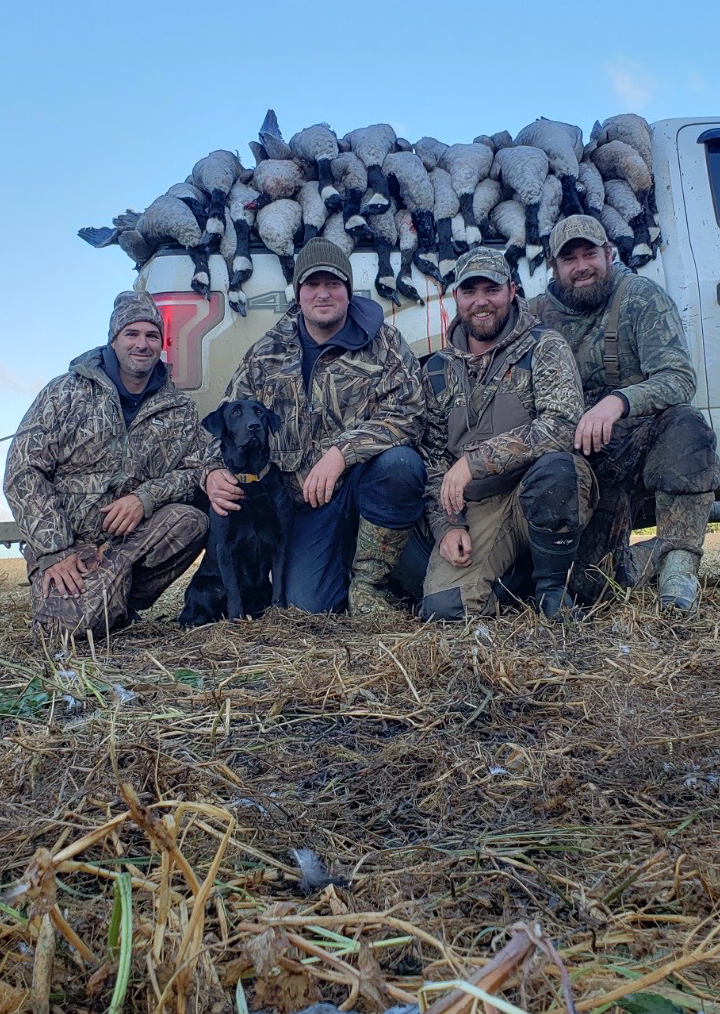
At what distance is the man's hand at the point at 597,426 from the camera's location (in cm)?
417

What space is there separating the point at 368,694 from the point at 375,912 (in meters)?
1.36

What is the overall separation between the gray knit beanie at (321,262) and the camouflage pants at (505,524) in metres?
1.37

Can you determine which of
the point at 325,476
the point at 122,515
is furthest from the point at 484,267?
the point at 122,515

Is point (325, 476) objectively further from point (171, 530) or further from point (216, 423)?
point (171, 530)

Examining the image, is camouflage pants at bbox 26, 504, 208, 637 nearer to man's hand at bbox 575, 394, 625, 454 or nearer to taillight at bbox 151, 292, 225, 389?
taillight at bbox 151, 292, 225, 389

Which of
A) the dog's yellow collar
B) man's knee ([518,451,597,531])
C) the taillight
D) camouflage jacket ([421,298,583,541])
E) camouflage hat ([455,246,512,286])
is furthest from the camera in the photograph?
the taillight

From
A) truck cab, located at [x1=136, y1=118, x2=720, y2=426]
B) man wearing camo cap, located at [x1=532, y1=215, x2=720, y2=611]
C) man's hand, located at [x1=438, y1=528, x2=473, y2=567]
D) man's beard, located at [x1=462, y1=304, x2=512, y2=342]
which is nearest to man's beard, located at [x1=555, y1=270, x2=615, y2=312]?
man wearing camo cap, located at [x1=532, y1=215, x2=720, y2=611]

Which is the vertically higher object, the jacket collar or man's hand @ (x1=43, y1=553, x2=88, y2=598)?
the jacket collar

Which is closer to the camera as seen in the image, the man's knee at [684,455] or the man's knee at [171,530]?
the man's knee at [684,455]

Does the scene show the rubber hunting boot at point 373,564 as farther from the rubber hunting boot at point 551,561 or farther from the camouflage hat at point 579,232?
the camouflage hat at point 579,232

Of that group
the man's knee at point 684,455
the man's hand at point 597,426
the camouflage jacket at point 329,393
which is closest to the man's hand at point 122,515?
the camouflage jacket at point 329,393

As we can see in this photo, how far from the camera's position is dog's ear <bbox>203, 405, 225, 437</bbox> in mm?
4699

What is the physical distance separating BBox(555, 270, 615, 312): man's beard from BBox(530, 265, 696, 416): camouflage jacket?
31 mm

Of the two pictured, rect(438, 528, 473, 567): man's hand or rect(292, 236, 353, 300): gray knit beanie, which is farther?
rect(292, 236, 353, 300): gray knit beanie
